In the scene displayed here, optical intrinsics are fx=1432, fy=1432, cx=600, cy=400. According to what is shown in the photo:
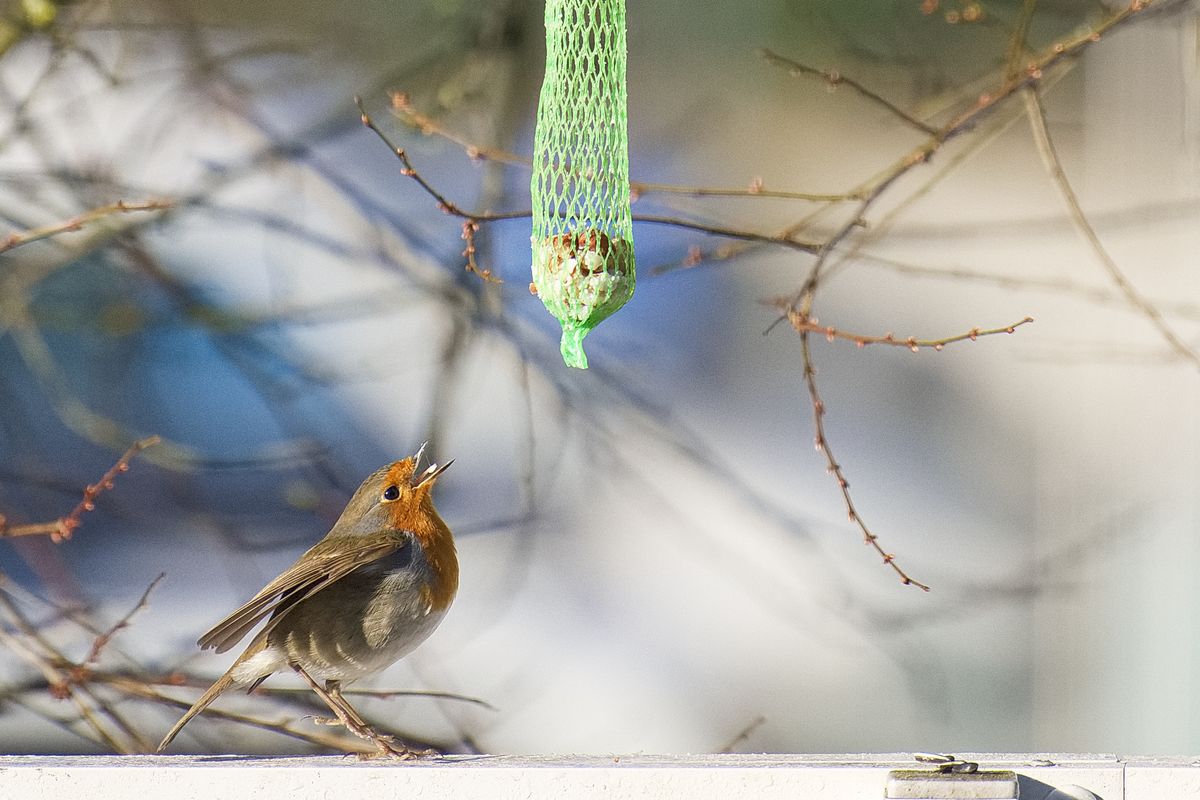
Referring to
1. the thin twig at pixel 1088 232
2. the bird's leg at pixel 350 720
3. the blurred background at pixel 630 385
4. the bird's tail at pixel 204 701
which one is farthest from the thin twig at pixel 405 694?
the thin twig at pixel 1088 232

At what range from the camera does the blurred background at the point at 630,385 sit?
300 centimetres

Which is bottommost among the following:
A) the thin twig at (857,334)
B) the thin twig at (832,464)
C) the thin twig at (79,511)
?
the thin twig at (79,511)

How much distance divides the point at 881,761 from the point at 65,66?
7.14 ft

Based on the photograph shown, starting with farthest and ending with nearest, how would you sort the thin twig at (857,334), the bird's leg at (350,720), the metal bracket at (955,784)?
the thin twig at (857,334), the bird's leg at (350,720), the metal bracket at (955,784)

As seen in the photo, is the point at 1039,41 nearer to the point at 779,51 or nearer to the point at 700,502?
the point at 779,51

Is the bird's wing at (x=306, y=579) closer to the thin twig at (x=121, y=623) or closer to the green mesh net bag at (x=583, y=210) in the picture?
the green mesh net bag at (x=583, y=210)

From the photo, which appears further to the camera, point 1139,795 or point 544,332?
point 544,332

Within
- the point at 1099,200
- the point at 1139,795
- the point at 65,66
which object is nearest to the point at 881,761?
the point at 1139,795

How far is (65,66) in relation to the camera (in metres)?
3.04

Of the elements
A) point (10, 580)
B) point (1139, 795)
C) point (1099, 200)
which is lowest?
point (1139, 795)

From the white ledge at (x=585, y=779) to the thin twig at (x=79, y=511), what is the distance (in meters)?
Answer: 0.66

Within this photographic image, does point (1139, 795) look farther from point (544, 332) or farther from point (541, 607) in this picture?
point (544, 332)

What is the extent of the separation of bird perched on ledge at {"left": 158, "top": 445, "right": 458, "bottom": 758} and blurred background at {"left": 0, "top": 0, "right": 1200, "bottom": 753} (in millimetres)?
496

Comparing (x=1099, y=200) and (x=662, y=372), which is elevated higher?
(x=1099, y=200)
